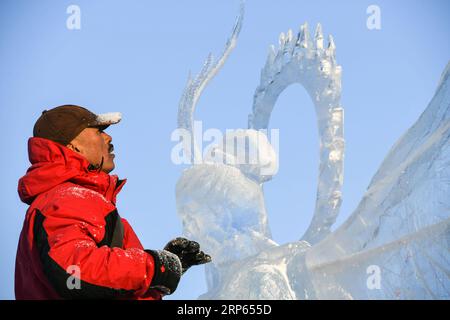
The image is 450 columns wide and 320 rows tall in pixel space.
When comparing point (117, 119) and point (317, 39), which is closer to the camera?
point (117, 119)

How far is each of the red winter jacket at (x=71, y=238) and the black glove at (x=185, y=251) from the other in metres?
0.17

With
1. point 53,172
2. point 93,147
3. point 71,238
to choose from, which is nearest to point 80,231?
point 71,238

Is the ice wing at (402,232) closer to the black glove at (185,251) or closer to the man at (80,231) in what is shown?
the black glove at (185,251)

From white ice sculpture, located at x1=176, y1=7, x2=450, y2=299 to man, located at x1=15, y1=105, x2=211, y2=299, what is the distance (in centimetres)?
336

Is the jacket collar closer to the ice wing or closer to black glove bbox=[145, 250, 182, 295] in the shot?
black glove bbox=[145, 250, 182, 295]

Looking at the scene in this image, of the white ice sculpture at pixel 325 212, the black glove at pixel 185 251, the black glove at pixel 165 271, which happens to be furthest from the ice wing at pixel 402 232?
the black glove at pixel 165 271

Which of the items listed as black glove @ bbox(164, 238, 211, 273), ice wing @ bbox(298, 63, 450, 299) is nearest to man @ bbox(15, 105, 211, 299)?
black glove @ bbox(164, 238, 211, 273)

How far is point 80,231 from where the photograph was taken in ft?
8.29

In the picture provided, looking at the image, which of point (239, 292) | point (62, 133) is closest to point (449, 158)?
point (239, 292)

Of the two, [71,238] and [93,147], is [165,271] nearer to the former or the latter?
[71,238]

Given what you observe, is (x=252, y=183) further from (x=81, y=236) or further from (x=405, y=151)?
(x=81, y=236)

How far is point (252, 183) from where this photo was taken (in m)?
9.14

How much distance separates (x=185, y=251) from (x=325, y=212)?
6.64m

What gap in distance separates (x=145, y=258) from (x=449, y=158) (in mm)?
4019
